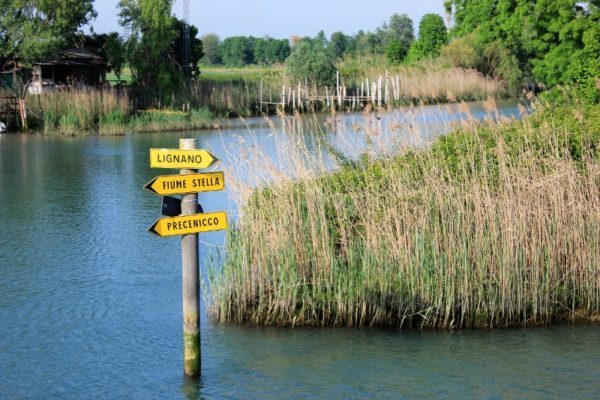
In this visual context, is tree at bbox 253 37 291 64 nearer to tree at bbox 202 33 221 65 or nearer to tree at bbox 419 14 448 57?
tree at bbox 202 33 221 65

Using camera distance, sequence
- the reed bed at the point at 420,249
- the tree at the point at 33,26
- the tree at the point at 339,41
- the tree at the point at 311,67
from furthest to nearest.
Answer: the tree at the point at 339,41 → the tree at the point at 311,67 → the tree at the point at 33,26 → the reed bed at the point at 420,249

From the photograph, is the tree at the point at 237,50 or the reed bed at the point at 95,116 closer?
the reed bed at the point at 95,116

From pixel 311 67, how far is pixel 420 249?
3595 centimetres

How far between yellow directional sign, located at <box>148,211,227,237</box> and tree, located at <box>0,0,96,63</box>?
30.0 metres

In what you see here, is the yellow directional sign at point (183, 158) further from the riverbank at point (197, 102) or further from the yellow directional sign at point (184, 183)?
the riverbank at point (197, 102)

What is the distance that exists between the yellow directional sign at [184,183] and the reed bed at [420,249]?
6.85 ft

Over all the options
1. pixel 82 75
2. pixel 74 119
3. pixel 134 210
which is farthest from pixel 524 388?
pixel 82 75

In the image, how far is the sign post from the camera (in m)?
7.11

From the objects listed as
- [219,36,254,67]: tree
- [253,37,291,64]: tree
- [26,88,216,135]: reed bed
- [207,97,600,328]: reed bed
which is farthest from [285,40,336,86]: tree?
[219,36,254,67]: tree

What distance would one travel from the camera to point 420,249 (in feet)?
30.1

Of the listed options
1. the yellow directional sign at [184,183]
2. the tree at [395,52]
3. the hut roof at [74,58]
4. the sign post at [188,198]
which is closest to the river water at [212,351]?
the sign post at [188,198]

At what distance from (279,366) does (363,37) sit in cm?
9141

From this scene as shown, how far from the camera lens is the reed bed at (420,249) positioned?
30.1ft

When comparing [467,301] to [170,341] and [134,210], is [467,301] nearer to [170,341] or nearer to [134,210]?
[170,341]
